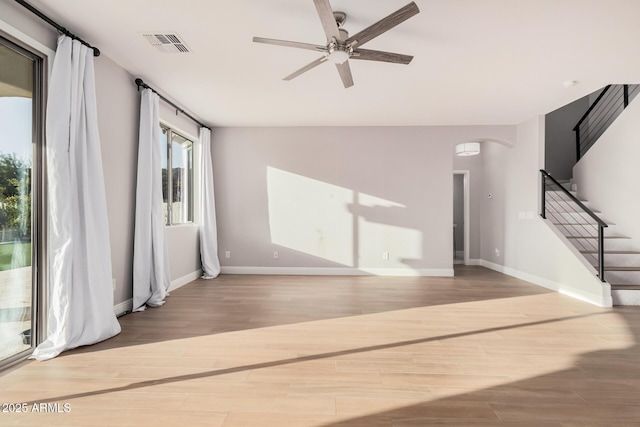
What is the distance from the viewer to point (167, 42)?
3314 millimetres

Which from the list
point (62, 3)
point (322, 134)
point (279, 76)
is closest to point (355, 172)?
point (322, 134)

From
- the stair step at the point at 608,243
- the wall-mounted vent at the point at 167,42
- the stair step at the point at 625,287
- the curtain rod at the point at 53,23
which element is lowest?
the stair step at the point at 625,287

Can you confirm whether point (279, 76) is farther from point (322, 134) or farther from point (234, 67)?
point (322, 134)

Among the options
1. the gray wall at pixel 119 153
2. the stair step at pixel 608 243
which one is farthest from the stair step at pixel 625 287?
the gray wall at pixel 119 153

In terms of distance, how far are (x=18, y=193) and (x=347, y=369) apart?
2821mm

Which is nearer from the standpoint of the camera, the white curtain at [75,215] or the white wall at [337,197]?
the white curtain at [75,215]

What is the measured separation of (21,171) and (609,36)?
16.8 feet

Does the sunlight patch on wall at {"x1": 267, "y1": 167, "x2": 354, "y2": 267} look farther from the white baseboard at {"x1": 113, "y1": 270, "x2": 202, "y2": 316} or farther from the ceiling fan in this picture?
the ceiling fan

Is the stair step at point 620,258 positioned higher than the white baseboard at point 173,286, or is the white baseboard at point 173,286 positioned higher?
the stair step at point 620,258

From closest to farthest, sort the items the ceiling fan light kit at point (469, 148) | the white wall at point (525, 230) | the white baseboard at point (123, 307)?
the white baseboard at point (123, 307) → the white wall at point (525, 230) → the ceiling fan light kit at point (469, 148)

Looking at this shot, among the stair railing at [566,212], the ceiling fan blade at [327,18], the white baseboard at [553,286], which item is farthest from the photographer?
the stair railing at [566,212]

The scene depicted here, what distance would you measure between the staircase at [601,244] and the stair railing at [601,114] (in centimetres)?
155

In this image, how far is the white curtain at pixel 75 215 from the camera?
9.17 ft

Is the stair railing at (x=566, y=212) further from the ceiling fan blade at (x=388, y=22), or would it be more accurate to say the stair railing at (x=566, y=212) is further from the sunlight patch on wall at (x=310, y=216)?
the ceiling fan blade at (x=388, y=22)
